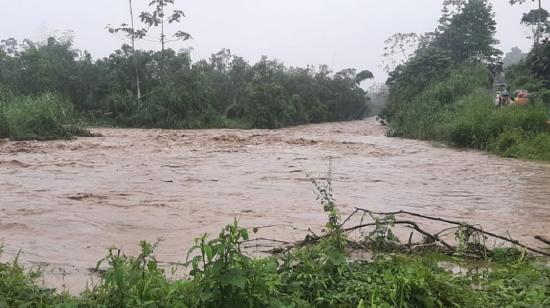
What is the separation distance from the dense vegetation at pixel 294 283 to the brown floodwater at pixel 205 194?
630 mm

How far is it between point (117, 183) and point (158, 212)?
7.51 ft

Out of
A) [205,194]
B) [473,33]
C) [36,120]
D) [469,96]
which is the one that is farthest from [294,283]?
[473,33]

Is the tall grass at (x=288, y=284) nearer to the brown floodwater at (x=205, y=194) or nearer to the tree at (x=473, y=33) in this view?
the brown floodwater at (x=205, y=194)

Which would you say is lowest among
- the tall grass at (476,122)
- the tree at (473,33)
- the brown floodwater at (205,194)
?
the brown floodwater at (205,194)

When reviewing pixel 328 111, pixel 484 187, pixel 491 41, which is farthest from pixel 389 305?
pixel 328 111

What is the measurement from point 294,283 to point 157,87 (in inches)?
949

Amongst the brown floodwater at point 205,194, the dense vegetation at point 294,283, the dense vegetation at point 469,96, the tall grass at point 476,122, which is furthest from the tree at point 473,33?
the dense vegetation at point 294,283

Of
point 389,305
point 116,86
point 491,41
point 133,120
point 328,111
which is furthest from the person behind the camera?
point 328,111

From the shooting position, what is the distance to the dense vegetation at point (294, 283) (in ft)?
7.98

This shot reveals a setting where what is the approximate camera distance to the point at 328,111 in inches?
1387

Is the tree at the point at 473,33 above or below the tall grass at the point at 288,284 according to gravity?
above

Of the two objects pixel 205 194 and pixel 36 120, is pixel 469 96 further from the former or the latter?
pixel 36 120

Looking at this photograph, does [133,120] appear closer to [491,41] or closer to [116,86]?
[116,86]

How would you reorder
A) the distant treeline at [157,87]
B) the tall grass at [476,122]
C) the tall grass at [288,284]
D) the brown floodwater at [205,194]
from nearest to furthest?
1. the tall grass at [288,284]
2. the brown floodwater at [205,194]
3. the tall grass at [476,122]
4. the distant treeline at [157,87]
